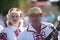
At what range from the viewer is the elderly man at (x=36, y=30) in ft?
24.9

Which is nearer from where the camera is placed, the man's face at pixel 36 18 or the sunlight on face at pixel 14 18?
the man's face at pixel 36 18

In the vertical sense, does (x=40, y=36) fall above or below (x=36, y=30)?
below

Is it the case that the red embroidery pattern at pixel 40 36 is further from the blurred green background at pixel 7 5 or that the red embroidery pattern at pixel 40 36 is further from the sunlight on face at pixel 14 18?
the blurred green background at pixel 7 5

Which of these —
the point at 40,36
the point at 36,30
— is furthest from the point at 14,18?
the point at 40,36

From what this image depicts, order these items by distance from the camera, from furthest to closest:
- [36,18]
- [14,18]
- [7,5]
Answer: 1. [7,5]
2. [14,18]
3. [36,18]

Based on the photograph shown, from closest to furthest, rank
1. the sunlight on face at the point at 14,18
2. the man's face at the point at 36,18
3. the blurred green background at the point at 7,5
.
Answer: the man's face at the point at 36,18
the sunlight on face at the point at 14,18
the blurred green background at the point at 7,5

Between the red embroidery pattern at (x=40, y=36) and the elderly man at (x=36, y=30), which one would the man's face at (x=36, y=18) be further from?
the red embroidery pattern at (x=40, y=36)

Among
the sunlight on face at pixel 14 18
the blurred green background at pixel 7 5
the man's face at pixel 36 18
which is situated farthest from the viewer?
the blurred green background at pixel 7 5

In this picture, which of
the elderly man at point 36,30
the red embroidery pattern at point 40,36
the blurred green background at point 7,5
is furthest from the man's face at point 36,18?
the blurred green background at point 7,5

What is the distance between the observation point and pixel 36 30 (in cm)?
766

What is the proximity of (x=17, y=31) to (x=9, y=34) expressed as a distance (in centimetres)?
54

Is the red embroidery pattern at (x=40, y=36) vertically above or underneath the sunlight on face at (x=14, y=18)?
underneath

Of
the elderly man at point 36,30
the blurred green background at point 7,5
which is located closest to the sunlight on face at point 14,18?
the elderly man at point 36,30

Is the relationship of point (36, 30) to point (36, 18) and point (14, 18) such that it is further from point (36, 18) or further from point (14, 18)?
point (14, 18)
